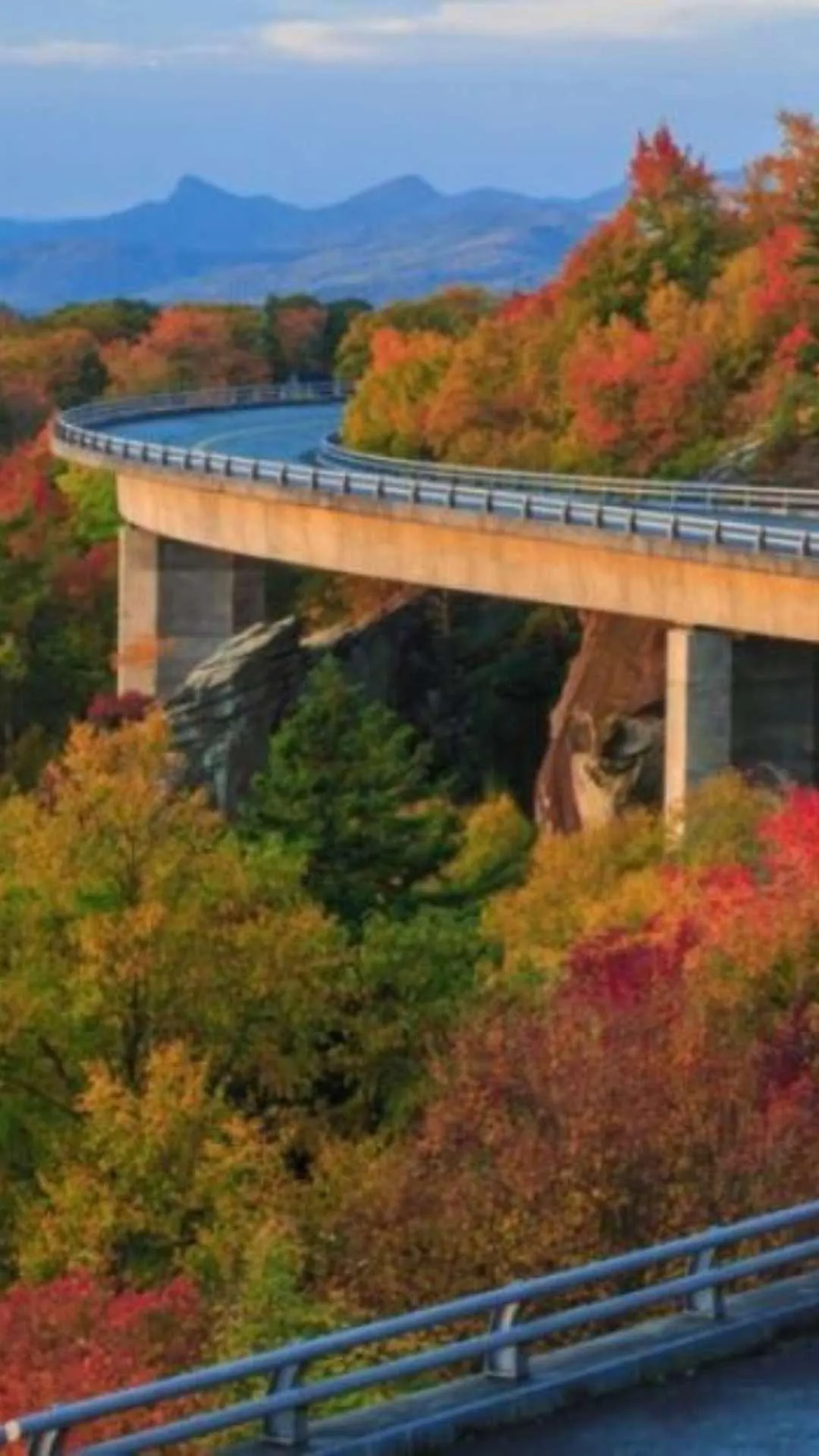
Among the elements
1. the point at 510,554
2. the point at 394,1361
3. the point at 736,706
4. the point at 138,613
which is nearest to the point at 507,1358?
the point at 394,1361

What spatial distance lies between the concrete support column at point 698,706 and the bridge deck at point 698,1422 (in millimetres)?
44199

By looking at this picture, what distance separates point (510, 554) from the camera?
67375 mm

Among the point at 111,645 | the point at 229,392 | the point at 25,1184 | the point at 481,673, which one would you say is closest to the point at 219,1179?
the point at 25,1184

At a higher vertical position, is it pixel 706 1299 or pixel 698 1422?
pixel 706 1299

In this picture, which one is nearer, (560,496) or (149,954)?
(149,954)

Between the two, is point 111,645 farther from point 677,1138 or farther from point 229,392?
point 677,1138

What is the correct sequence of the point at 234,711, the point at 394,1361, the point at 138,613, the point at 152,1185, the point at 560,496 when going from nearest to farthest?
the point at 394,1361 < the point at 152,1185 < the point at 234,711 < the point at 560,496 < the point at 138,613

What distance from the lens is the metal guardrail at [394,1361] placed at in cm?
1402

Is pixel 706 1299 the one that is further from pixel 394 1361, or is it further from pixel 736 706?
pixel 736 706

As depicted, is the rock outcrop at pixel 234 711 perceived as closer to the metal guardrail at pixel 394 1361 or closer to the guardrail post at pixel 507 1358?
the metal guardrail at pixel 394 1361

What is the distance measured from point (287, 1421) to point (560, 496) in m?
59.8

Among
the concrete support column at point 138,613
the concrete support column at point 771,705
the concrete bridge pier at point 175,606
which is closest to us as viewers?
the concrete support column at point 771,705

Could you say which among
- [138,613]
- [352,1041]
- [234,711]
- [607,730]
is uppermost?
[352,1041]

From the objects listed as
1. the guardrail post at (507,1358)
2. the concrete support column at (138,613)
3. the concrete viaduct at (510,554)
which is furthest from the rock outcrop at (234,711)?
the guardrail post at (507,1358)
